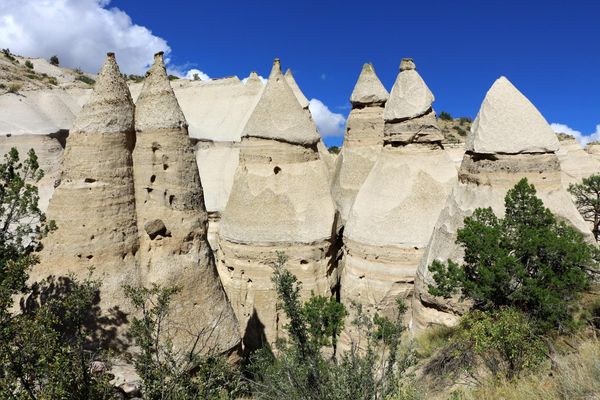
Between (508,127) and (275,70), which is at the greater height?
(275,70)

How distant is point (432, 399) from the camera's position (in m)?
6.40

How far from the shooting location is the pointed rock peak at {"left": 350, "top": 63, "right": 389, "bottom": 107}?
15727 mm

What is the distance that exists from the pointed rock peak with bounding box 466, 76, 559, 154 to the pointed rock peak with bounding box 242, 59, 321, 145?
4.10 meters

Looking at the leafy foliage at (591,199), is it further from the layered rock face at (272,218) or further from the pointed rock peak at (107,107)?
the pointed rock peak at (107,107)

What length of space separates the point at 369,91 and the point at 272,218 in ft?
22.7

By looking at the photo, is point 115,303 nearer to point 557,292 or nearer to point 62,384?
point 62,384

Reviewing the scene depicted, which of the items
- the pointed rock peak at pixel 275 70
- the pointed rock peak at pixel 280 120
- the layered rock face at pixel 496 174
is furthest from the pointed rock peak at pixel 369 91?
the layered rock face at pixel 496 174

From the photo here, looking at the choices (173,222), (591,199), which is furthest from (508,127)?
(591,199)

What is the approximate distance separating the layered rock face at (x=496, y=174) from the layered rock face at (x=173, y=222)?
4.12 meters

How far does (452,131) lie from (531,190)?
32.6 meters

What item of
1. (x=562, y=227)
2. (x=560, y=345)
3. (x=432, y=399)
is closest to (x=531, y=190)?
(x=562, y=227)

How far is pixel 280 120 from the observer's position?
1164 centimetres

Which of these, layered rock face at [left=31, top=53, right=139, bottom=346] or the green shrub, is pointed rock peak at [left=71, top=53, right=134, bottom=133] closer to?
layered rock face at [left=31, top=53, right=139, bottom=346]

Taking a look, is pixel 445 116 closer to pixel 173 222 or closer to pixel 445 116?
pixel 445 116
